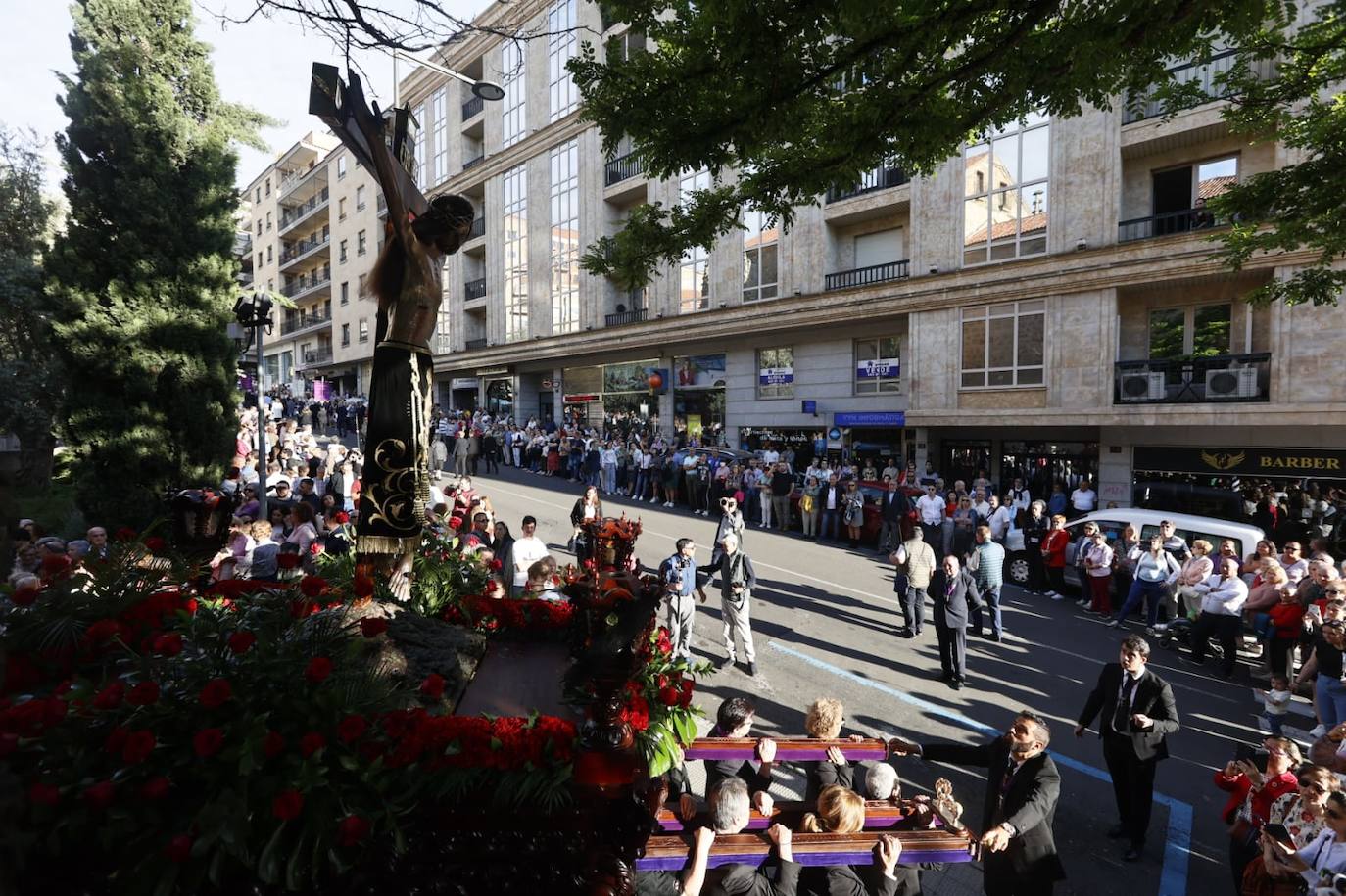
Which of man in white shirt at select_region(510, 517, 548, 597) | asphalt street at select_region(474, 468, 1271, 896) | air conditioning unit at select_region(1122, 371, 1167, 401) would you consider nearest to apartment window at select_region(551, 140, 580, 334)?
asphalt street at select_region(474, 468, 1271, 896)

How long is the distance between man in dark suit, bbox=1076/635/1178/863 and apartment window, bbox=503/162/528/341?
104 feet

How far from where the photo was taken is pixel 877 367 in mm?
21984

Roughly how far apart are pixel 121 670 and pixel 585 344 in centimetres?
2703

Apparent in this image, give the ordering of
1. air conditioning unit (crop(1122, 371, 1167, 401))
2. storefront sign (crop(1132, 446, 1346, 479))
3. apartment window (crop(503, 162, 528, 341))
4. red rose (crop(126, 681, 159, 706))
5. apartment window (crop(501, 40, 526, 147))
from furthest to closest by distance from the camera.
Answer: apartment window (crop(503, 162, 528, 341)) < apartment window (crop(501, 40, 526, 147)) < air conditioning unit (crop(1122, 371, 1167, 401)) < storefront sign (crop(1132, 446, 1346, 479)) < red rose (crop(126, 681, 159, 706))

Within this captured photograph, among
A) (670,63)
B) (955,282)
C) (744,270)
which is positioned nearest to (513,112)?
(744,270)

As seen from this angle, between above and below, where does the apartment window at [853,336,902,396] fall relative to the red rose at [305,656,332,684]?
above

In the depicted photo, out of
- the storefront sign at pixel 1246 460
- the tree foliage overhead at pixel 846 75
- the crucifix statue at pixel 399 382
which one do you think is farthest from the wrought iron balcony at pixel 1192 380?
the crucifix statue at pixel 399 382

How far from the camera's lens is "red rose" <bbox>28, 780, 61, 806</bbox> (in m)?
2.17

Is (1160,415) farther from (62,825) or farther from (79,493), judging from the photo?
(79,493)

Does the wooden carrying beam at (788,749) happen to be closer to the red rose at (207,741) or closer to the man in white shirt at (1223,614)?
the red rose at (207,741)

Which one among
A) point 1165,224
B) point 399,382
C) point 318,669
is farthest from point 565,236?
point 318,669

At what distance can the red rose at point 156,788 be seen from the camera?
2.47 m

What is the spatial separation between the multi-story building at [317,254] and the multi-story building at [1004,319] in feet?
60.0

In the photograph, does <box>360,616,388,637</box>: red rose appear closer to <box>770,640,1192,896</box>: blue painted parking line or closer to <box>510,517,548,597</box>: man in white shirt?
<box>510,517,548,597</box>: man in white shirt
